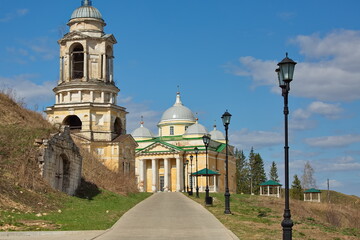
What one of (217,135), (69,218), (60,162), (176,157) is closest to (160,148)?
(176,157)

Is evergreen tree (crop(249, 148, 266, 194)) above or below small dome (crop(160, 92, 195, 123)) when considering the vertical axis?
below

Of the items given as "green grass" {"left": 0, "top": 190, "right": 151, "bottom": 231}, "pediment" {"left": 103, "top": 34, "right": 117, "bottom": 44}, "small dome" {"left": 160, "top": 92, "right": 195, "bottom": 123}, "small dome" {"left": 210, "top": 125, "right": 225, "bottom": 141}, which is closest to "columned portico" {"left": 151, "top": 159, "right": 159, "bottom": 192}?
"small dome" {"left": 160, "top": 92, "right": 195, "bottom": 123}

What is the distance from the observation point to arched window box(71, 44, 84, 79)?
196ft

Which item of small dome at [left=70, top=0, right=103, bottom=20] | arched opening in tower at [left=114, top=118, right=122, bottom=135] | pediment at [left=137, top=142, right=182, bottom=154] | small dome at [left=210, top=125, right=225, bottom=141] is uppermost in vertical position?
small dome at [left=70, top=0, right=103, bottom=20]

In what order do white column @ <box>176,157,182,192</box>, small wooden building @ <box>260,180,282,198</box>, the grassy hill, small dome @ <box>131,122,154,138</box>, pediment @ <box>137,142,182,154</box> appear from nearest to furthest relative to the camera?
the grassy hill
small wooden building @ <box>260,180,282,198</box>
white column @ <box>176,157,182,192</box>
pediment @ <box>137,142,182,154</box>
small dome @ <box>131,122,154,138</box>

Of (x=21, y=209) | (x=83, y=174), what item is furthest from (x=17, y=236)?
(x=83, y=174)

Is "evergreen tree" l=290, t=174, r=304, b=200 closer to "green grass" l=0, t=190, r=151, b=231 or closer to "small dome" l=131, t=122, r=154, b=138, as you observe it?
"small dome" l=131, t=122, r=154, b=138

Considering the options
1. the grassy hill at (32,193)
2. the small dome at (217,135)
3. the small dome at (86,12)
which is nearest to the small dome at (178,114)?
the small dome at (217,135)

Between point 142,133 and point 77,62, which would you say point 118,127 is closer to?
point 77,62

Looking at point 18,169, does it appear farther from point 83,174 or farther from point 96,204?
point 83,174

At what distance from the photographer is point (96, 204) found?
94.0 feet

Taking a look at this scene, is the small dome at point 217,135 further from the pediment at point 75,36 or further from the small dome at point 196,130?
the pediment at point 75,36

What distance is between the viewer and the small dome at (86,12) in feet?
196

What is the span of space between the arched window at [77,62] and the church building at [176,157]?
26182mm
